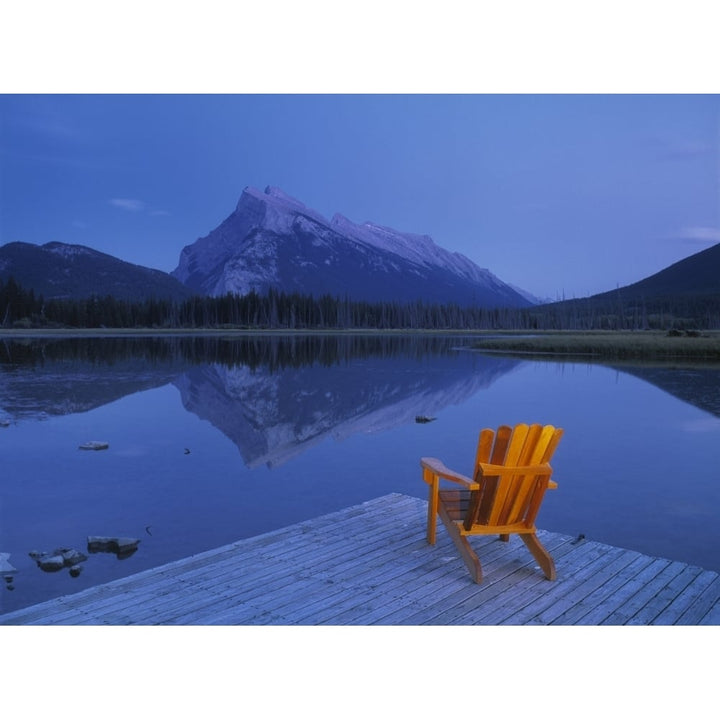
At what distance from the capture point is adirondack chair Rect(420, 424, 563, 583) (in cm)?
483

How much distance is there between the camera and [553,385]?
2548cm

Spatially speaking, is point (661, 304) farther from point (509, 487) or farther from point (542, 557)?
point (509, 487)

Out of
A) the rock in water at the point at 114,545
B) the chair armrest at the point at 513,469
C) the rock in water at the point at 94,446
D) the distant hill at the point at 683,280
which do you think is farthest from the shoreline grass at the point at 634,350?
the distant hill at the point at 683,280

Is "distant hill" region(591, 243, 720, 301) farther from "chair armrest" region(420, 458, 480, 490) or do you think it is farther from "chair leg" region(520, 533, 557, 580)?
"chair leg" region(520, 533, 557, 580)

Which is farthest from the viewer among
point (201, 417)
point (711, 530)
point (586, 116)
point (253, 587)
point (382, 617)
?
point (201, 417)

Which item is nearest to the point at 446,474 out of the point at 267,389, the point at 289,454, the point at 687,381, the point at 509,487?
the point at 509,487

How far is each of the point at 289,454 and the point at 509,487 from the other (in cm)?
829

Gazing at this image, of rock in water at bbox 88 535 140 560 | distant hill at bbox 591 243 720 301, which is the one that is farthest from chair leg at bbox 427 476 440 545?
distant hill at bbox 591 243 720 301

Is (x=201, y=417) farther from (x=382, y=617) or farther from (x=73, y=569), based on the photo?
(x=382, y=617)

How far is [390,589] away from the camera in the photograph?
15.7 feet

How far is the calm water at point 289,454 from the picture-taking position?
306 inches
